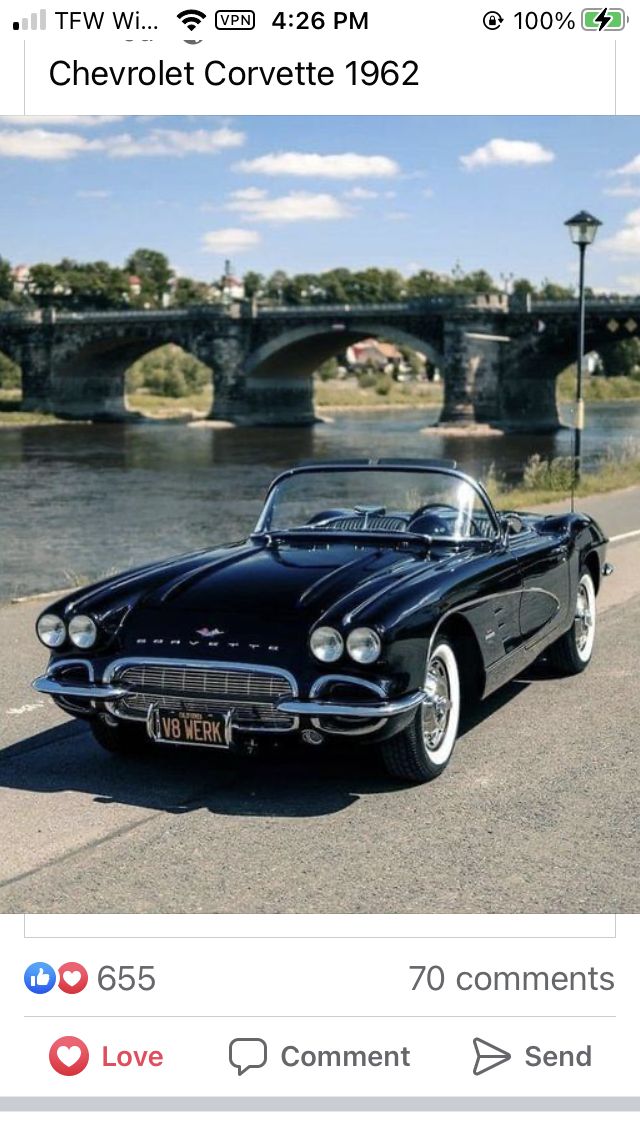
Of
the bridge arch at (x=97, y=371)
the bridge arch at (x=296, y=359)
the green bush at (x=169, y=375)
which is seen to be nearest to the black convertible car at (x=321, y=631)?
the bridge arch at (x=296, y=359)

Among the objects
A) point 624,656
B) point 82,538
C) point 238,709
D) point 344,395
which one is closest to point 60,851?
point 238,709

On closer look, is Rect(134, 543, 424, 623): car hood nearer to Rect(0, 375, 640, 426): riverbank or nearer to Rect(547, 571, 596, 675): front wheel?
Rect(547, 571, 596, 675): front wheel

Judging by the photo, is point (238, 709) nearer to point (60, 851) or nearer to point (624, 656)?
point (60, 851)

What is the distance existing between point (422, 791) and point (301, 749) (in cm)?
53

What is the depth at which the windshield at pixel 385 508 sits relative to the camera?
267 inches

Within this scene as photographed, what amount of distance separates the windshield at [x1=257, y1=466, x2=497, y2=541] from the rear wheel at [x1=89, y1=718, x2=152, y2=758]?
1.34 metres

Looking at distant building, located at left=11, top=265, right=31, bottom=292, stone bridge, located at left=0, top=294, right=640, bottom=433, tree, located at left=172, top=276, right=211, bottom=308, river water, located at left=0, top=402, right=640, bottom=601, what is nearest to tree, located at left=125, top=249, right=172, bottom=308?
tree, located at left=172, top=276, right=211, bottom=308

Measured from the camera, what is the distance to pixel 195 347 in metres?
85.7

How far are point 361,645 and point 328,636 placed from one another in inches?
5.2

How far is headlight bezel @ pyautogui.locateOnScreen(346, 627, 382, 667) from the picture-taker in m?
5.36

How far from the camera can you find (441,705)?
5.84m

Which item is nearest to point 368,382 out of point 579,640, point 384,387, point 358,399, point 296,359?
point 384,387
